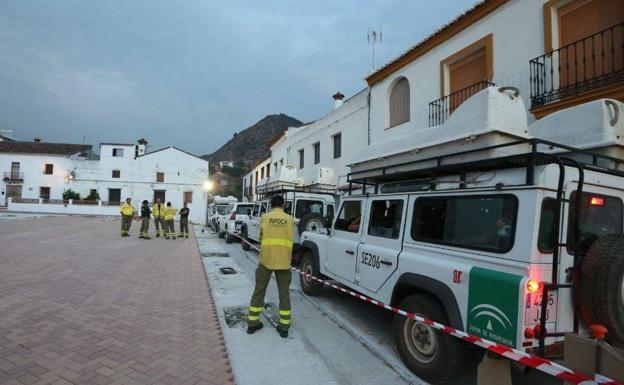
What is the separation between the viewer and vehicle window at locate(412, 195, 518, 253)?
3.02 m

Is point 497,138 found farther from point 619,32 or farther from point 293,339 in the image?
point 619,32

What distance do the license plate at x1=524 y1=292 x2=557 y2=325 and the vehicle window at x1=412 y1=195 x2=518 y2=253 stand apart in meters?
0.42

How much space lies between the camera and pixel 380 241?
455 cm

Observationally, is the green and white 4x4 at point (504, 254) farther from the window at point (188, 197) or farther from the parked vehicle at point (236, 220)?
the window at point (188, 197)

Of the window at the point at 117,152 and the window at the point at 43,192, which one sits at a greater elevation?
the window at the point at 117,152

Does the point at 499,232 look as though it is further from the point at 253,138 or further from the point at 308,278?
the point at 253,138

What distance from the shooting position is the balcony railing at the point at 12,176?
4088cm

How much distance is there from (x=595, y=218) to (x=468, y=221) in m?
1.08

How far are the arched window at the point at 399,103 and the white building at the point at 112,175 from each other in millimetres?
31970

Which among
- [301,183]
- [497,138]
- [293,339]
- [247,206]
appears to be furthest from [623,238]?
[247,206]

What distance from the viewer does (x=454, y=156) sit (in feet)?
12.7

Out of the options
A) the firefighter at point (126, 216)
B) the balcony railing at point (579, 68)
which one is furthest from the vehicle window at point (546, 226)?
the firefighter at point (126, 216)

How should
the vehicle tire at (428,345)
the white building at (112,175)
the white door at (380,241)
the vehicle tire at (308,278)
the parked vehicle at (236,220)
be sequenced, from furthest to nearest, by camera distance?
the white building at (112,175) → the parked vehicle at (236,220) → the vehicle tire at (308,278) → the white door at (380,241) → the vehicle tire at (428,345)

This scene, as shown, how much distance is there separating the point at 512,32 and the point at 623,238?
672 centimetres
